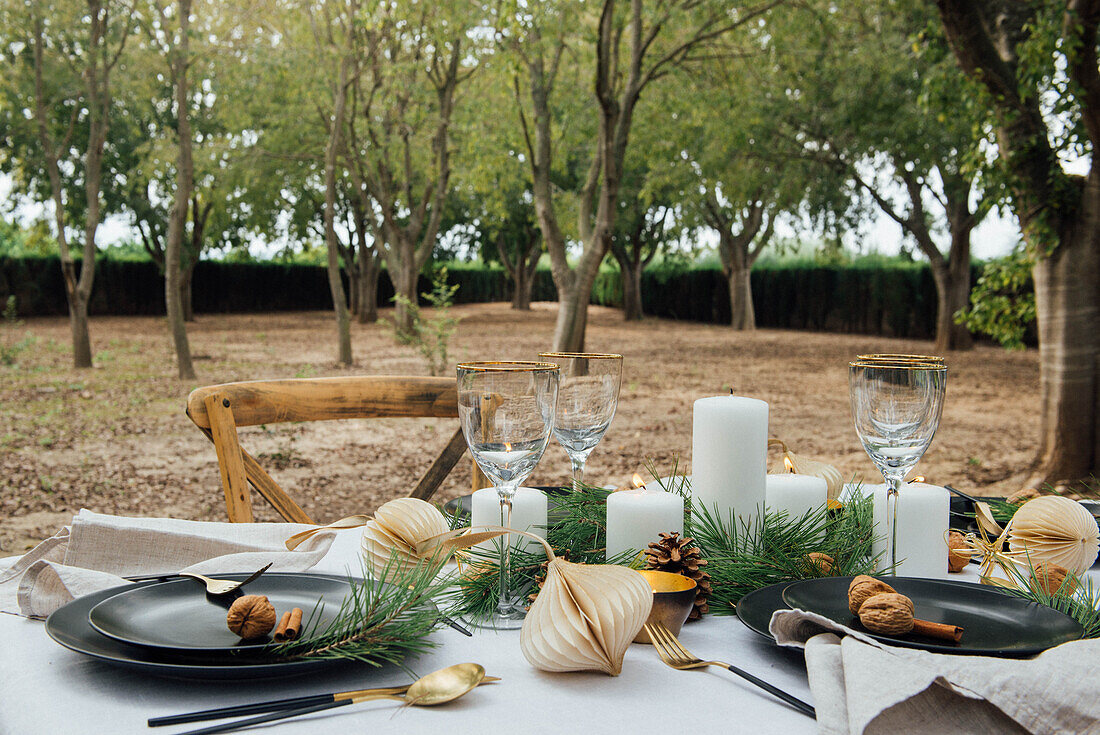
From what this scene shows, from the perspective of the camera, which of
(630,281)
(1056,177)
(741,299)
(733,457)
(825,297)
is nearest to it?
(733,457)

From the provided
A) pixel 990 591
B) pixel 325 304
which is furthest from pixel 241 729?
pixel 325 304

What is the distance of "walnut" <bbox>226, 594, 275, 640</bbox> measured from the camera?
859 mm

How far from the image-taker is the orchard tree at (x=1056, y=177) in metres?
4.45

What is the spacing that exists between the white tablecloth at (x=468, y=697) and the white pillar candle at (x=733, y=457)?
0.83 feet

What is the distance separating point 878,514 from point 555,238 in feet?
29.7

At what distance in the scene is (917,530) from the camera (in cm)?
116

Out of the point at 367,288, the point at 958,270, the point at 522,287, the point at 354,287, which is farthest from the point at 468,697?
the point at 522,287

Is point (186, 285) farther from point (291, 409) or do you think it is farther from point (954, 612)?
point (954, 612)

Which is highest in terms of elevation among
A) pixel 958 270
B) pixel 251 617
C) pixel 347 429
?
pixel 958 270

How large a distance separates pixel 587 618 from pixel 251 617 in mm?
343

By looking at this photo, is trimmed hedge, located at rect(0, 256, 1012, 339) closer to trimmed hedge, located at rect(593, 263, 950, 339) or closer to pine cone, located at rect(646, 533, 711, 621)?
trimmed hedge, located at rect(593, 263, 950, 339)

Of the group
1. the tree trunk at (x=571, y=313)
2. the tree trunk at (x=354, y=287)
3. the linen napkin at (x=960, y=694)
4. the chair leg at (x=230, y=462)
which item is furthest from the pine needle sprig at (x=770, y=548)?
the tree trunk at (x=354, y=287)

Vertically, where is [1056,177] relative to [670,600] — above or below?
above

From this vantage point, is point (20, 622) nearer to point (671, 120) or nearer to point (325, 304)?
point (671, 120)
